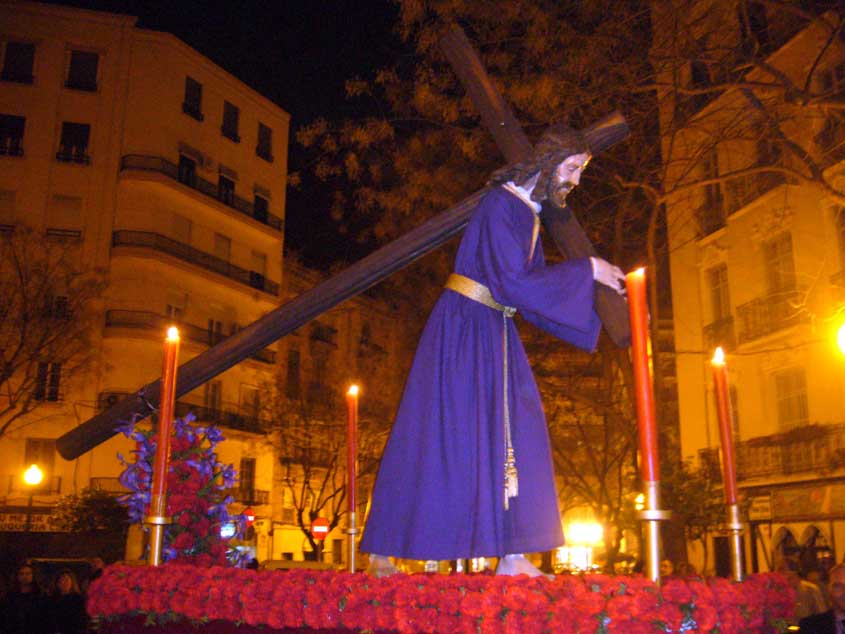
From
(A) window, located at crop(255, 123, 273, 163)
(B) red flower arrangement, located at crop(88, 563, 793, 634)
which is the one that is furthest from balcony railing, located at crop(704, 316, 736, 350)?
(A) window, located at crop(255, 123, 273, 163)

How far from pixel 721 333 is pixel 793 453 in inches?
151

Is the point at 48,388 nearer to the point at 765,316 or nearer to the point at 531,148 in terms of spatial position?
the point at 765,316

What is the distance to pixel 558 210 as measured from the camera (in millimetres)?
4664

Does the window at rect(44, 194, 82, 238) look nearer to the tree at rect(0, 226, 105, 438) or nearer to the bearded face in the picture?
the tree at rect(0, 226, 105, 438)

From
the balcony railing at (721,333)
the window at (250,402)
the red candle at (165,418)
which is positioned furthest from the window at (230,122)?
the red candle at (165,418)

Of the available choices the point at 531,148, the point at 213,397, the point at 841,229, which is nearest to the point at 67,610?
the point at 531,148

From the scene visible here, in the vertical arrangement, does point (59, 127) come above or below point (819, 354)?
above

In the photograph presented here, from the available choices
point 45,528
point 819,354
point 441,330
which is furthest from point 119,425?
point 45,528

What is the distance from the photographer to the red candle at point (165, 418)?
13.8ft

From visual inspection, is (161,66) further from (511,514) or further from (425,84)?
(511,514)

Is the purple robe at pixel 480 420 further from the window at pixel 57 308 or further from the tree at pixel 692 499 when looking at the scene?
the window at pixel 57 308

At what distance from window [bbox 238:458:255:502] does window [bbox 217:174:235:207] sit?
1072 cm

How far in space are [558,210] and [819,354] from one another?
18.8m

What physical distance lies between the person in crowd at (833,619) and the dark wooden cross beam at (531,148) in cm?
264
